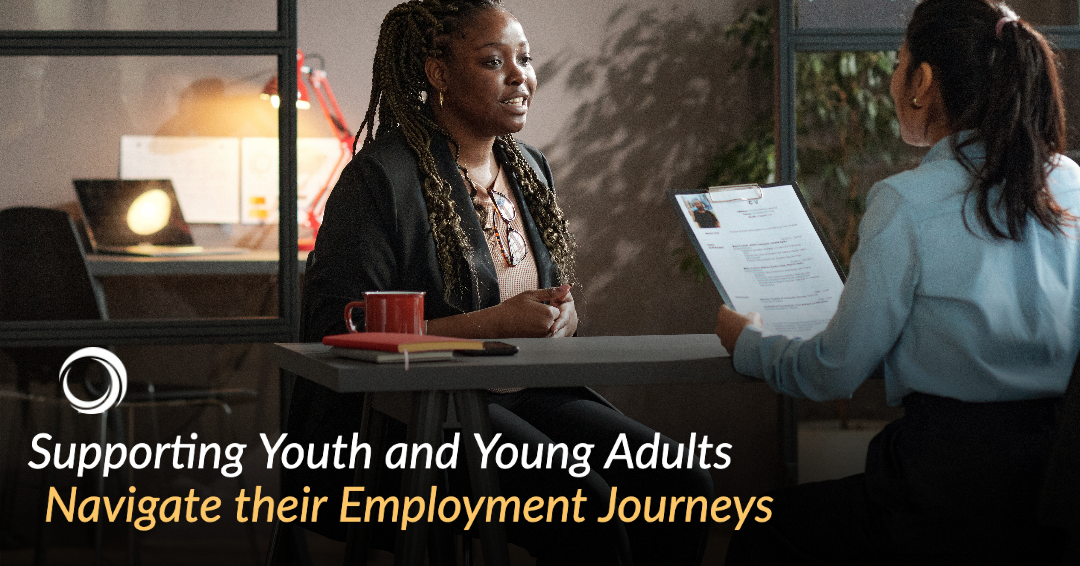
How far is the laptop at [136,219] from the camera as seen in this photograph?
89.8 inches

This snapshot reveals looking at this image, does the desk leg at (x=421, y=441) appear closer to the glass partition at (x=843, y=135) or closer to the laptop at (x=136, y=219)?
the laptop at (x=136, y=219)

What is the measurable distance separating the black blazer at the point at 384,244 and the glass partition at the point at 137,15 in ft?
2.11

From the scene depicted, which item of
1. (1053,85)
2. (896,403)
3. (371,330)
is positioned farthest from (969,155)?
(371,330)

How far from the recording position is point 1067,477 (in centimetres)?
106

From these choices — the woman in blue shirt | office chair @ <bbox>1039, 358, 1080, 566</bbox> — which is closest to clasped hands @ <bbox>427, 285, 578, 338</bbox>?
the woman in blue shirt

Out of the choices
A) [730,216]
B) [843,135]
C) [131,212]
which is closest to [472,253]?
[730,216]

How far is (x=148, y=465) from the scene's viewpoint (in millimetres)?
2447

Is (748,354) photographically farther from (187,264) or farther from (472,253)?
(187,264)

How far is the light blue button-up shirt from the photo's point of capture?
1154mm

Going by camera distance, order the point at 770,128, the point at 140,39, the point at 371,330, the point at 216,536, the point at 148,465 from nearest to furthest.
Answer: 1. the point at 371,330
2. the point at 140,39
3. the point at 148,465
4. the point at 216,536
5. the point at 770,128

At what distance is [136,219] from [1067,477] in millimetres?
2033

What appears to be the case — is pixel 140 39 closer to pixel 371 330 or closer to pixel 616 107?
pixel 371 330

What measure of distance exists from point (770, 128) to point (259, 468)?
2.38 metres

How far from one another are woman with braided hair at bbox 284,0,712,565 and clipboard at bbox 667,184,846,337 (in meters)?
0.26
